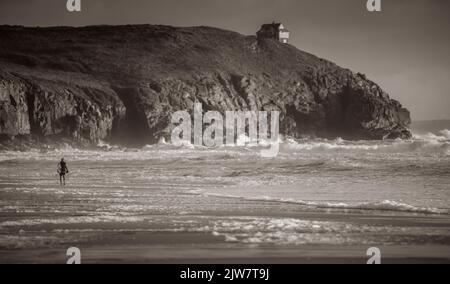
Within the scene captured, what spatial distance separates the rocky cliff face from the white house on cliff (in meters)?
5.92

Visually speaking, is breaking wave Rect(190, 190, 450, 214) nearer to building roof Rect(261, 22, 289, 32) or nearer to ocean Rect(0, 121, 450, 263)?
ocean Rect(0, 121, 450, 263)

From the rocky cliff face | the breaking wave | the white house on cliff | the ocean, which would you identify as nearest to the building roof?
the white house on cliff

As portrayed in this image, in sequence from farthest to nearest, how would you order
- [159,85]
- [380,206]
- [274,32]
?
[274,32], [159,85], [380,206]

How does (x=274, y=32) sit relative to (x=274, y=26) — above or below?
below

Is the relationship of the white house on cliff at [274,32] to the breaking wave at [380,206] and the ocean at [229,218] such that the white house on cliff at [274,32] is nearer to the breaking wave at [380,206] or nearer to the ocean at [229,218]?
the ocean at [229,218]

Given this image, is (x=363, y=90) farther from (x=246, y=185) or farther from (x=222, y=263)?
(x=222, y=263)

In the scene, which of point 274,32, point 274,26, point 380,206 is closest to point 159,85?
point 274,32

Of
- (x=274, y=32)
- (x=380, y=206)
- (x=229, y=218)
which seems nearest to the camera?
(x=229, y=218)

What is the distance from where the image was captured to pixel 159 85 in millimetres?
83375

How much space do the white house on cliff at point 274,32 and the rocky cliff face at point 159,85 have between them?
233 inches

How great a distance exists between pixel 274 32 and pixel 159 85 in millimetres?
46284

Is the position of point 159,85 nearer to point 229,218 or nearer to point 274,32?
point 274,32

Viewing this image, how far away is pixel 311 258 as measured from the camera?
29.7ft

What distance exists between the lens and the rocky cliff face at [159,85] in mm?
69062
